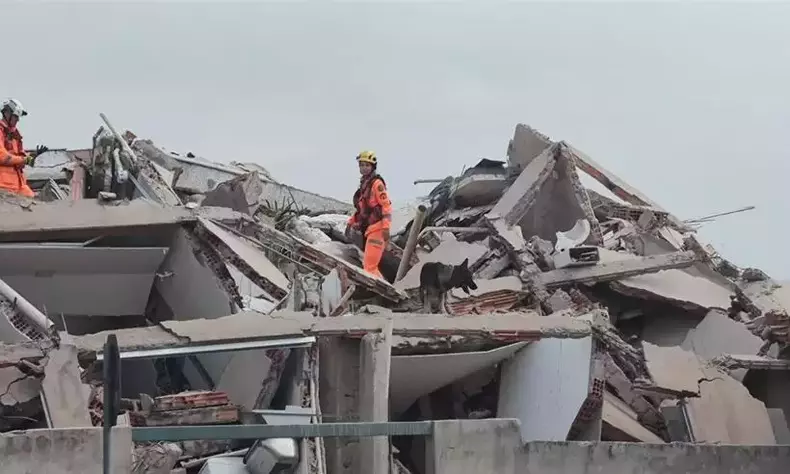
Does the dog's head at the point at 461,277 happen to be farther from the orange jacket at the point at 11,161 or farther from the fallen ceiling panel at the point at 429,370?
the orange jacket at the point at 11,161

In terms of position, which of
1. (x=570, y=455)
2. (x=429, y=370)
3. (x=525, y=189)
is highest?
(x=525, y=189)

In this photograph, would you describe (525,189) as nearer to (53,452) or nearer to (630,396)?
(630,396)

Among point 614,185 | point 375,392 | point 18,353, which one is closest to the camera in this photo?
point 18,353

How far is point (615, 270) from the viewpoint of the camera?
838 cm

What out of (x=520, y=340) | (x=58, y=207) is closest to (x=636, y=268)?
(x=520, y=340)

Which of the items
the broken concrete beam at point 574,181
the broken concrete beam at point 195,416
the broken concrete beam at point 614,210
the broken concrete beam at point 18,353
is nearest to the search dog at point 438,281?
the broken concrete beam at point 195,416

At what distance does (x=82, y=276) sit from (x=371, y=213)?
8.53 feet

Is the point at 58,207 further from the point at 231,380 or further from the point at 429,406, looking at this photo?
the point at 429,406

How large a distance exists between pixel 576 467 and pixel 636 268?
4.01 metres

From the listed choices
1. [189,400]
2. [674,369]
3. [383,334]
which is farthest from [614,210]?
[189,400]

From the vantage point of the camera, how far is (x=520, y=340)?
20.8 feet

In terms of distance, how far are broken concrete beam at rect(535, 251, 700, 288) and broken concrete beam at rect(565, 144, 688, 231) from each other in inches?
73.0

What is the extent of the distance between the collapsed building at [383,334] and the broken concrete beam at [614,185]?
10cm

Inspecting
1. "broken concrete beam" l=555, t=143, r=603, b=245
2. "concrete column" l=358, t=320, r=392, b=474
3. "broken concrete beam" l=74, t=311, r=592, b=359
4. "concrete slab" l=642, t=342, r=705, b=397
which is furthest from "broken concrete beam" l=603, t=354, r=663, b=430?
"broken concrete beam" l=555, t=143, r=603, b=245
